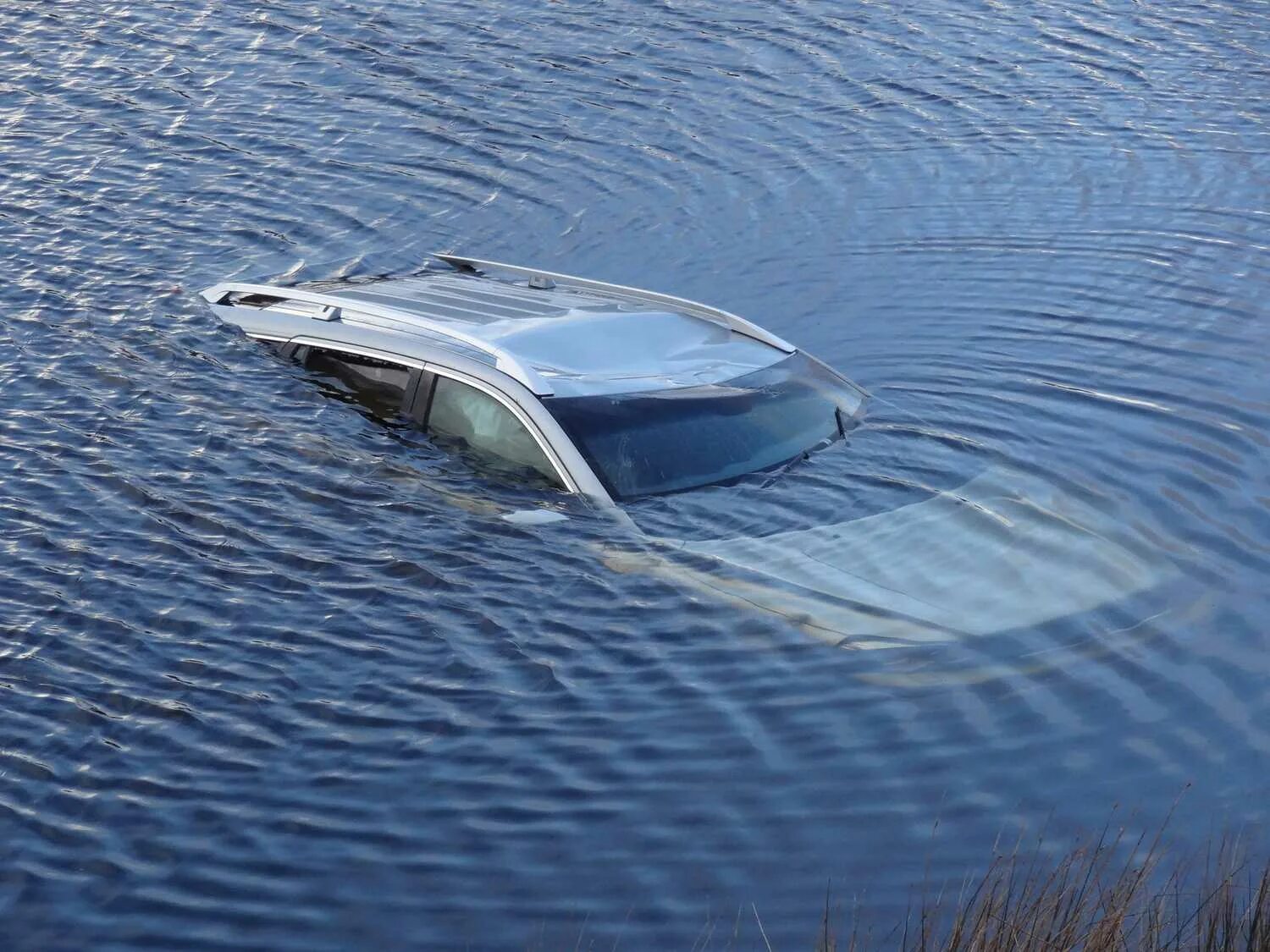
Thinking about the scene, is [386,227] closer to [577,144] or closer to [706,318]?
[577,144]

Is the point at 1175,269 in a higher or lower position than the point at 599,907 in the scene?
higher

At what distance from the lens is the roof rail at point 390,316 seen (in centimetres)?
786

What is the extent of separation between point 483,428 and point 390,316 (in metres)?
0.98

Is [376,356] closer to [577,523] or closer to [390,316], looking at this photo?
[390,316]

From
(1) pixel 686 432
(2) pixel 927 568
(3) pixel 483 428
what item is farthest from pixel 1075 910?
(3) pixel 483 428

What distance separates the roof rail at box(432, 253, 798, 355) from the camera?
895cm

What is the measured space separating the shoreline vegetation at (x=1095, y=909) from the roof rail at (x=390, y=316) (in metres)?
3.42

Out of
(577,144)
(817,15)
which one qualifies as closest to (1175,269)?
(577,144)

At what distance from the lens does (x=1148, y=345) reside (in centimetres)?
1097

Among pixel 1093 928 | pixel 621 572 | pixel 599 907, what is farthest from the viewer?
pixel 621 572

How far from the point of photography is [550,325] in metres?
8.36

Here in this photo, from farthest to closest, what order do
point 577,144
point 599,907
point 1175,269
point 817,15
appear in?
1. point 817,15
2. point 577,144
3. point 1175,269
4. point 599,907

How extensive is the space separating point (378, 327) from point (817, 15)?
13.0 m

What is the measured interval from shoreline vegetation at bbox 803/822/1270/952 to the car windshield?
2.79m
